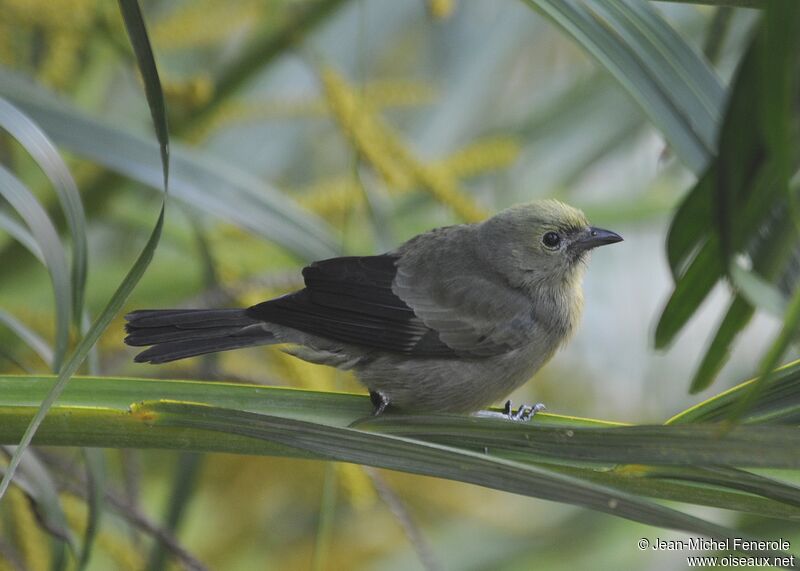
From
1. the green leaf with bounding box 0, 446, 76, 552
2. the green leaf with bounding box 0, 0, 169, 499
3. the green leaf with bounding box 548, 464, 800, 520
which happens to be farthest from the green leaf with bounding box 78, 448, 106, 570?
the green leaf with bounding box 548, 464, 800, 520

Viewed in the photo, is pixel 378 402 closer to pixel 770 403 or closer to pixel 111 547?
pixel 111 547

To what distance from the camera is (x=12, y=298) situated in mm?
2482

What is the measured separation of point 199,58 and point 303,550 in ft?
5.83

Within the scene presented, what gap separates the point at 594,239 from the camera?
7.41 feet

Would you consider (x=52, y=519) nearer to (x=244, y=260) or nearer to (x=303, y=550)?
(x=244, y=260)

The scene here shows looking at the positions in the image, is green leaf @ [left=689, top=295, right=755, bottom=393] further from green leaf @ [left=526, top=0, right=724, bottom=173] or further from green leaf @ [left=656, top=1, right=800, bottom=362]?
green leaf @ [left=526, top=0, right=724, bottom=173]

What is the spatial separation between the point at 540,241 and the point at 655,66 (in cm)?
90

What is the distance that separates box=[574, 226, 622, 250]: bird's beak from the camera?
2248mm

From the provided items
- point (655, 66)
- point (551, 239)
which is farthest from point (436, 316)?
point (655, 66)

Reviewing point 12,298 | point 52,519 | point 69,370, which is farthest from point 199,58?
point 69,370

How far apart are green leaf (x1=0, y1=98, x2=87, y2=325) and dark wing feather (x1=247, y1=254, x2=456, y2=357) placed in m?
0.54

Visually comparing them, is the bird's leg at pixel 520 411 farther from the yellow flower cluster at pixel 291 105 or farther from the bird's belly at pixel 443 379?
the yellow flower cluster at pixel 291 105

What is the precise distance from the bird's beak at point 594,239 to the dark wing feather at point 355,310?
44cm

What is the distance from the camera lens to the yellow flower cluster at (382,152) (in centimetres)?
202
